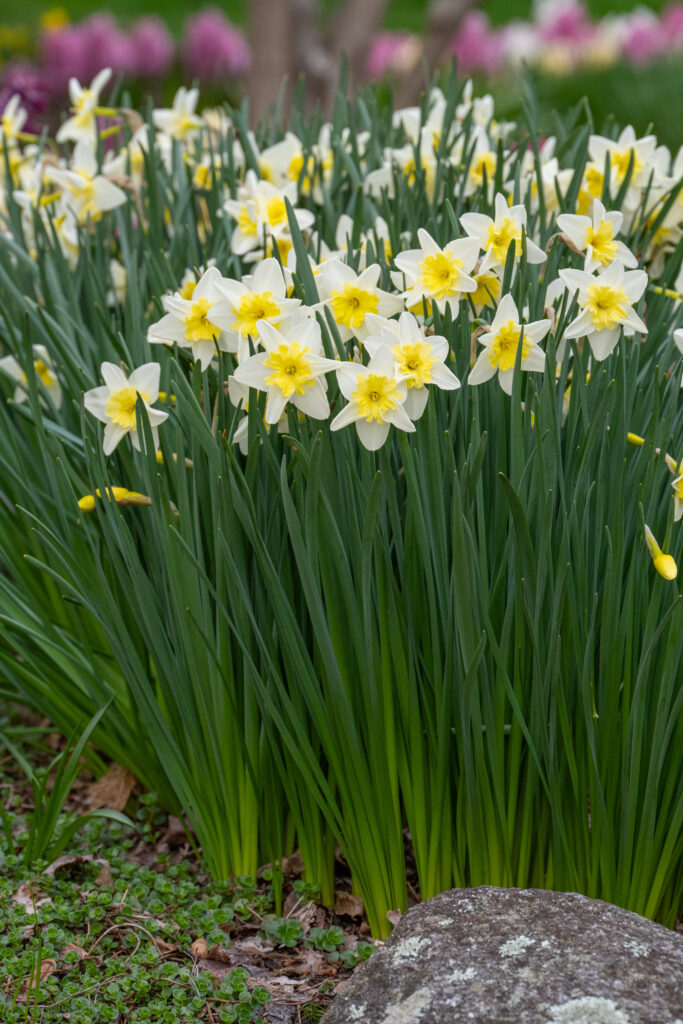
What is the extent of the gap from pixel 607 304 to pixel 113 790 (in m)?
1.43

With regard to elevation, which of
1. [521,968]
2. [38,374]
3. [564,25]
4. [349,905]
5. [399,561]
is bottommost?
[349,905]

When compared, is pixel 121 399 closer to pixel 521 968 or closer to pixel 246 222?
pixel 246 222

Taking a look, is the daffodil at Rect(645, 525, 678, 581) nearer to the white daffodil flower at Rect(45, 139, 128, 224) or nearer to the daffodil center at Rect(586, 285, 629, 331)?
the daffodil center at Rect(586, 285, 629, 331)

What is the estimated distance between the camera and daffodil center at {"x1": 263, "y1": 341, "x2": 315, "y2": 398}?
157cm

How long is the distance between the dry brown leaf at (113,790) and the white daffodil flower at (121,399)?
0.79 metres

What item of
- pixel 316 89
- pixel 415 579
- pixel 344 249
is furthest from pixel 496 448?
pixel 316 89

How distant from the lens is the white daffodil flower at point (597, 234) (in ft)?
5.95

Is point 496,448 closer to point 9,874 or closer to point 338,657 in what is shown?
point 338,657

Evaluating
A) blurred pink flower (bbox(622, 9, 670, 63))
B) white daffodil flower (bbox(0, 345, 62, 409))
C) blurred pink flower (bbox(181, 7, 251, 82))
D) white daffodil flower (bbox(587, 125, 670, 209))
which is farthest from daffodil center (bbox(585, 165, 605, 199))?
blurred pink flower (bbox(181, 7, 251, 82))

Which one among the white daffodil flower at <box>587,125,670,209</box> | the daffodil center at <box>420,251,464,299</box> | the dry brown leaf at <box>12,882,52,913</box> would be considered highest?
the white daffodil flower at <box>587,125,670,209</box>

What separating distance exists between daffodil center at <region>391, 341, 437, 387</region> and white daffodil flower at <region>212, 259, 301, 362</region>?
0.62ft

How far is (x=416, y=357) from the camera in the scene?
1578 mm

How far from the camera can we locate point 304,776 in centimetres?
174

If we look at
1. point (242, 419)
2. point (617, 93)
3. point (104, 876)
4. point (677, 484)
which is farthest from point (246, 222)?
point (617, 93)
